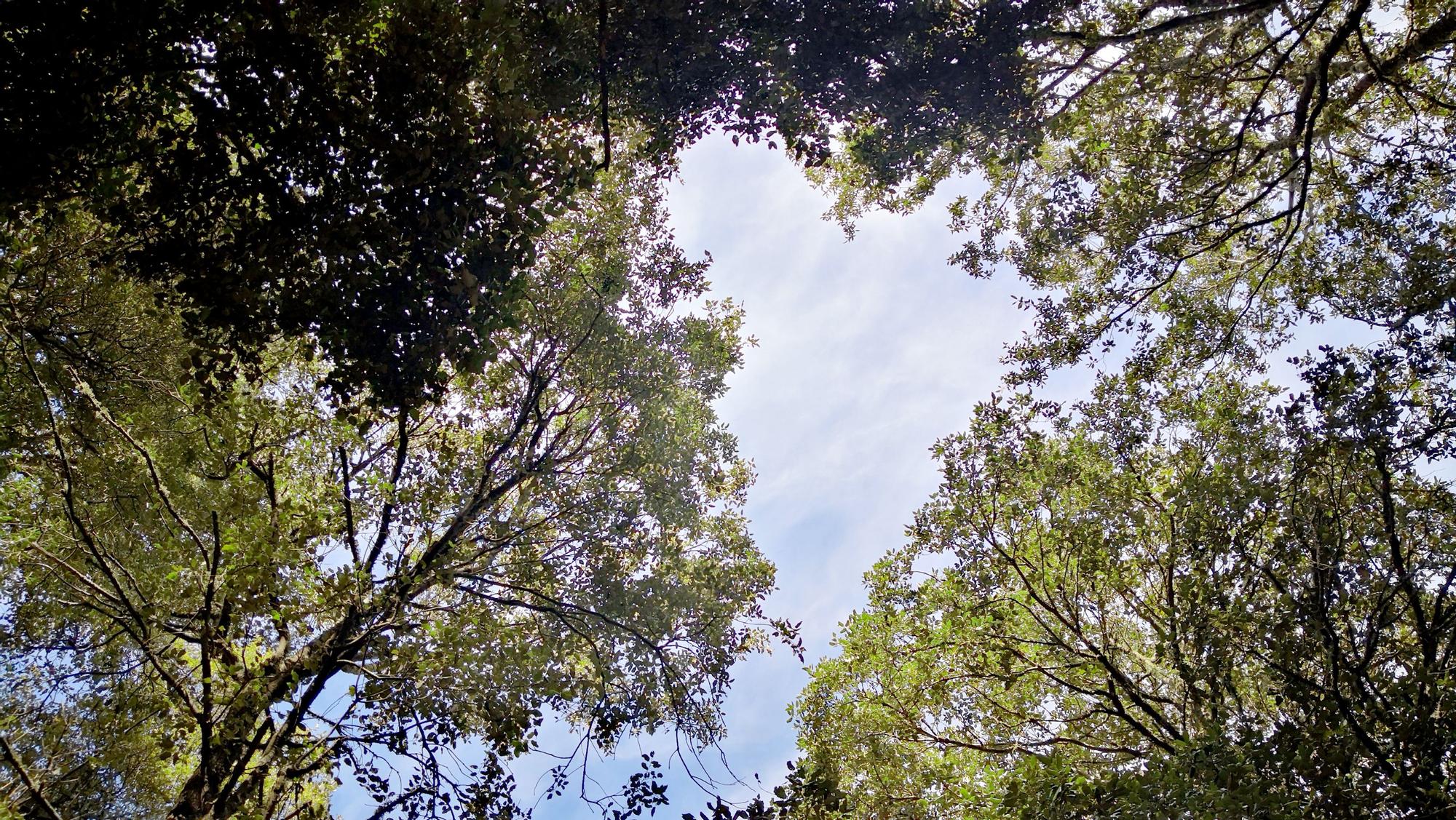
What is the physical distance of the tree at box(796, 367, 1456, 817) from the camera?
5211 mm

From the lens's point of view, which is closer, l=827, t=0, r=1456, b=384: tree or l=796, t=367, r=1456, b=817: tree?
l=796, t=367, r=1456, b=817: tree

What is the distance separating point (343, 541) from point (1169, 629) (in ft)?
30.7

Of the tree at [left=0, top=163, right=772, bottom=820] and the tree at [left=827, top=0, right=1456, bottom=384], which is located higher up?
the tree at [left=827, top=0, right=1456, bottom=384]

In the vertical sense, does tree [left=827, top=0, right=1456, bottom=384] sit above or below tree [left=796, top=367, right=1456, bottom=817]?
above

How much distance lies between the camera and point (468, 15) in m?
5.13

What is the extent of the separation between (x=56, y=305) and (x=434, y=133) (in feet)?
23.3

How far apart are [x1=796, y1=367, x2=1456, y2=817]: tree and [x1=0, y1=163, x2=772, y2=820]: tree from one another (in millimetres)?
2610

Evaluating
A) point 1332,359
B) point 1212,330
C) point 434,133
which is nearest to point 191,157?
point 434,133

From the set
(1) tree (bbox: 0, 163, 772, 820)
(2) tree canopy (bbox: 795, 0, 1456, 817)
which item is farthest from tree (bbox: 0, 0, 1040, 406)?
(2) tree canopy (bbox: 795, 0, 1456, 817)

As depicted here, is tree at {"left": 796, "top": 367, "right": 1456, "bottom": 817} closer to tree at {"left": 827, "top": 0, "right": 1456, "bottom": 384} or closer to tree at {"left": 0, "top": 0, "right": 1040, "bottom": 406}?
tree at {"left": 827, "top": 0, "right": 1456, "bottom": 384}

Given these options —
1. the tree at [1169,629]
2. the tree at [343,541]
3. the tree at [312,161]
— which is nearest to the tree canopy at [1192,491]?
the tree at [1169,629]

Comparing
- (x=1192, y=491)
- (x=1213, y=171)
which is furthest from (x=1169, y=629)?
(x=1213, y=171)

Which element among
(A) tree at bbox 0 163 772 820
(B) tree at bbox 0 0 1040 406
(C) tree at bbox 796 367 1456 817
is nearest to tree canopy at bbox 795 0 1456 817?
(C) tree at bbox 796 367 1456 817

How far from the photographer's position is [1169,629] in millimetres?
7875
